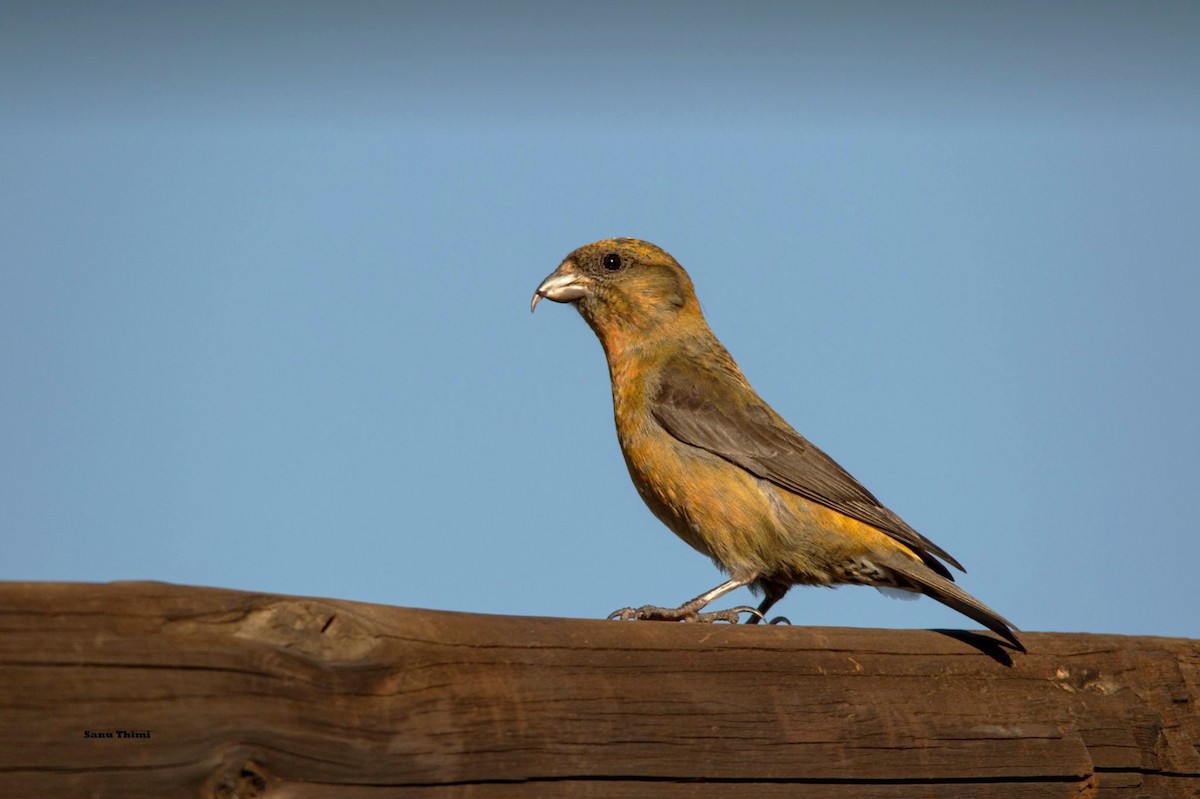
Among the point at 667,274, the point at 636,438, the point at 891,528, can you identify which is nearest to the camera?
the point at 891,528

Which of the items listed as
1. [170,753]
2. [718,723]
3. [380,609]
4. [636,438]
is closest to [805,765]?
[718,723]

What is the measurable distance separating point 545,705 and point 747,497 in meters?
2.81

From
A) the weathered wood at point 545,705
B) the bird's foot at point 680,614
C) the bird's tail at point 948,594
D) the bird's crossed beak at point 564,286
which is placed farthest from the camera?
the bird's crossed beak at point 564,286

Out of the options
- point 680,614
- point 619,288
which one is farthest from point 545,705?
point 619,288

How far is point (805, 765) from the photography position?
9.42 feet

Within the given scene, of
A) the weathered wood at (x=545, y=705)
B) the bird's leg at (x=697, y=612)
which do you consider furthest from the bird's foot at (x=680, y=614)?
the weathered wood at (x=545, y=705)

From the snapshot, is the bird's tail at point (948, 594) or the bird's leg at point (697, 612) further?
the bird's leg at point (697, 612)

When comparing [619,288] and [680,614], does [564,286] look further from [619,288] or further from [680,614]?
[680,614]

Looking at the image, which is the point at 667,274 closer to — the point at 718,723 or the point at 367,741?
the point at 718,723

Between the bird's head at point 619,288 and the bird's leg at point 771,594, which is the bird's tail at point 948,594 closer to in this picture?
the bird's leg at point 771,594

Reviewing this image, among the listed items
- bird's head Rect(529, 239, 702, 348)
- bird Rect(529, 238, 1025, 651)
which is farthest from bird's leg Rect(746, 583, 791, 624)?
bird's head Rect(529, 239, 702, 348)

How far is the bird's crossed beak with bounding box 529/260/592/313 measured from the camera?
20.6 ft

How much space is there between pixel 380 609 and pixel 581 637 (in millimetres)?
469

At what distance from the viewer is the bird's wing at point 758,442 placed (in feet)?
17.1
